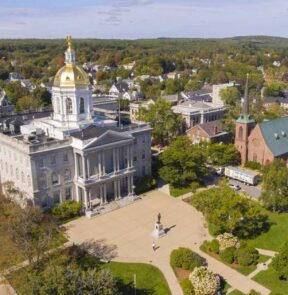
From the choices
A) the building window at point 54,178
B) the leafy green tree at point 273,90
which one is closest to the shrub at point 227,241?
the building window at point 54,178

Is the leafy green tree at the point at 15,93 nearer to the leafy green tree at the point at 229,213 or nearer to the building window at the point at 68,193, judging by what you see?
the building window at the point at 68,193

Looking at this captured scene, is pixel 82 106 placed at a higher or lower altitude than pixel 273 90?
higher

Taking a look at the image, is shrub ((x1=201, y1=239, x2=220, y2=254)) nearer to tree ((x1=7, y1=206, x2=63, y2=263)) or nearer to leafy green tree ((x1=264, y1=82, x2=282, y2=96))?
tree ((x1=7, y1=206, x2=63, y2=263))

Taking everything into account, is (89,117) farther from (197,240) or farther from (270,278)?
(270,278)

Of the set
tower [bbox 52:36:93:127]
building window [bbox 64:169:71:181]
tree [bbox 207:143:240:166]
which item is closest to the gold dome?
tower [bbox 52:36:93:127]

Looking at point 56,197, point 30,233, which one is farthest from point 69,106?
point 30,233

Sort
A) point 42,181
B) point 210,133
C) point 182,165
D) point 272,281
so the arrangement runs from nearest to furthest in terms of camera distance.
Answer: point 272,281 → point 42,181 → point 182,165 → point 210,133

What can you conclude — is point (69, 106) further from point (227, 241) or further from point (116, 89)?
point (116, 89)
